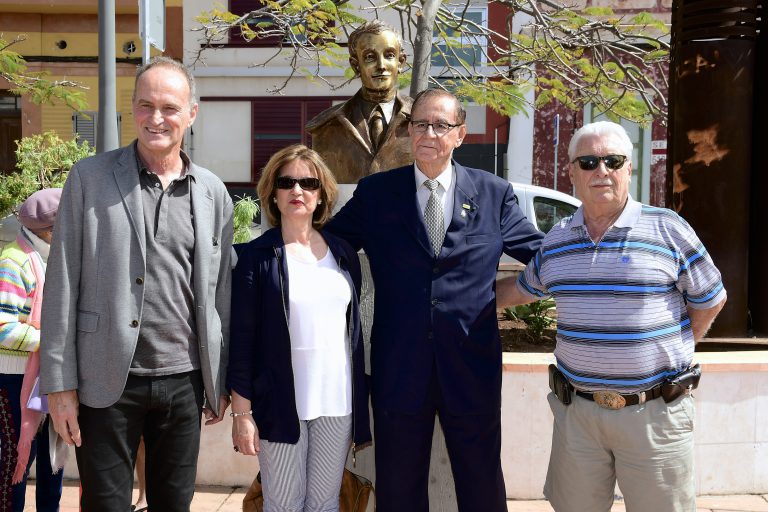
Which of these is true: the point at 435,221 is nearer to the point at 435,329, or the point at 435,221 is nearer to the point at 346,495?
the point at 435,329

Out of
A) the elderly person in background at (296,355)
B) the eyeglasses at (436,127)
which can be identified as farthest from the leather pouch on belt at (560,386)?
Answer: the eyeglasses at (436,127)

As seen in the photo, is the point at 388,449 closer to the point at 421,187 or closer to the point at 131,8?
the point at 421,187

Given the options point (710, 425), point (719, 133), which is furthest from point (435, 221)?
point (719, 133)

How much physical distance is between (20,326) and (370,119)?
1.94 meters

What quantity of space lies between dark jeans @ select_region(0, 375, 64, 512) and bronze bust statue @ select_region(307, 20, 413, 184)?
186 centimetres

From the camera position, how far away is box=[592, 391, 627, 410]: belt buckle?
9.27 ft

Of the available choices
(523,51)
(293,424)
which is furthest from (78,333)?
(523,51)

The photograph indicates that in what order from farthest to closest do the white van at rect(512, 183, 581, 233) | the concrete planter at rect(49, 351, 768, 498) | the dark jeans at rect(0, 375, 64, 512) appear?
1. the white van at rect(512, 183, 581, 233)
2. the concrete planter at rect(49, 351, 768, 498)
3. the dark jeans at rect(0, 375, 64, 512)

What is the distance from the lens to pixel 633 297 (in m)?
2.81

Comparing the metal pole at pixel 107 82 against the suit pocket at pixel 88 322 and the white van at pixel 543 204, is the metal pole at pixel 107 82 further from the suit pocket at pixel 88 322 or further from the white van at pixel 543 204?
the white van at pixel 543 204

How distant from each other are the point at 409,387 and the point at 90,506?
3.81 ft

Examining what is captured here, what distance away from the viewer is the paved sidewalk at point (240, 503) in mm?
4406

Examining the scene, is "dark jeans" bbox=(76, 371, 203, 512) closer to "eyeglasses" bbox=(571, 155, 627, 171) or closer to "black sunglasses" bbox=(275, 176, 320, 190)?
"black sunglasses" bbox=(275, 176, 320, 190)

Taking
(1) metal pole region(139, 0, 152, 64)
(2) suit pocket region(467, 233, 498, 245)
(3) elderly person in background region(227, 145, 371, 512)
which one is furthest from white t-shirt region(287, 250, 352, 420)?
(1) metal pole region(139, 0, 152, 64)
